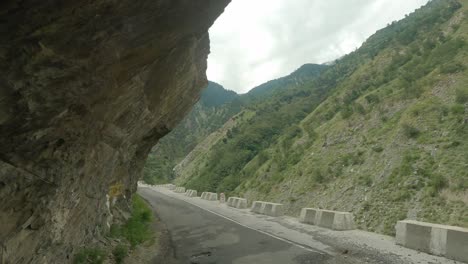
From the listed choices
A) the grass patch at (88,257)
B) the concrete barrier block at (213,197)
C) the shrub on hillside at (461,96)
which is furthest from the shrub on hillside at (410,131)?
the concrete barrier block at (213,197)

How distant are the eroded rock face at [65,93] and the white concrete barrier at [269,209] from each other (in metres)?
14.3

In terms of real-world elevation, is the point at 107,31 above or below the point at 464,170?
below

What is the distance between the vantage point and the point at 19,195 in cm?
646

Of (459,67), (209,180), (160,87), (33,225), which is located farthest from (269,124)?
(33,225)

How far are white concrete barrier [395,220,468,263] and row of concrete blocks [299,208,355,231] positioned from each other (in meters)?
3.82

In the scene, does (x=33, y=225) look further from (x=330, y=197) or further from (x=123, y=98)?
(x=330, y=197)

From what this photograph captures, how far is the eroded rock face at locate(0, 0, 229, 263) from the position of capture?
540 centimetres

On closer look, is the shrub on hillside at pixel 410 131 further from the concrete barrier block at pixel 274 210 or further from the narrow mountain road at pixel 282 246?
the narrow mountain road at pixel 282 246

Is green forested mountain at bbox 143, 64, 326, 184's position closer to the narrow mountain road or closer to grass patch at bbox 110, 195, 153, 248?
grass patch at bbox 110, 195, 153, 248

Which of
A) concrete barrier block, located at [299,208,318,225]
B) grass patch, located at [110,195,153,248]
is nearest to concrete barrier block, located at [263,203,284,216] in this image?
concrete barrier block, located at [299,208,318,225]

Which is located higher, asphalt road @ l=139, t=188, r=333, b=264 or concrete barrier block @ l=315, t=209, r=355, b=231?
concrete barrier block @ l=315, t=209, r=355, b=231

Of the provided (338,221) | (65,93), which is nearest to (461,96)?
(338,221)

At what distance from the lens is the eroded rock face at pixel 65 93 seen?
5.40 m

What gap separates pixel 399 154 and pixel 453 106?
410cm
